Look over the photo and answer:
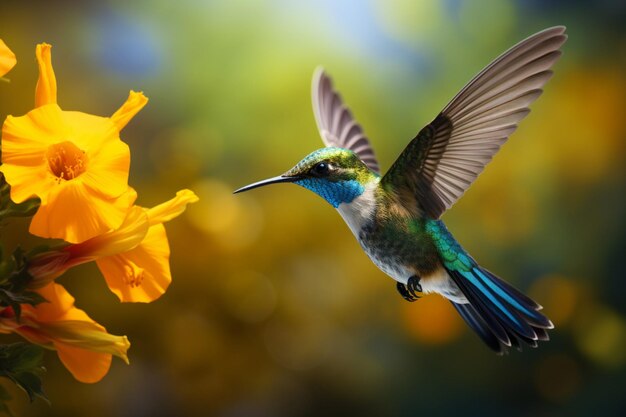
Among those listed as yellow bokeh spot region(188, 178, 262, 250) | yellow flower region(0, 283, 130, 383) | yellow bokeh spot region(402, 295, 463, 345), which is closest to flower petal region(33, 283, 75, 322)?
yellow flower region(0, 283, 130, 383)

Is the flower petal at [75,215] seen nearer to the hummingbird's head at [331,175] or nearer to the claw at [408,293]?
the hummingbird's head at [331,175]

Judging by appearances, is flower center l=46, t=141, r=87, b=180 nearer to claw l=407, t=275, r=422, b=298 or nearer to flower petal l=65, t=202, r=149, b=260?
flower petal l=65, t=202, r=149, b=260

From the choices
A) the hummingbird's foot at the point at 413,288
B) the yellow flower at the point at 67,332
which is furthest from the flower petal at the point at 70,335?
the hummingbird's foot at the point at 413,288

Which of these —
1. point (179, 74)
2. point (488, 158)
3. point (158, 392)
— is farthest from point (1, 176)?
point (179, 74)

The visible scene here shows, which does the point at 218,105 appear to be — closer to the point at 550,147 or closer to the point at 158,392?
the point at 158,392

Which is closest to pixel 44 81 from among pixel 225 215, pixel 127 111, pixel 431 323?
pixel 127 111

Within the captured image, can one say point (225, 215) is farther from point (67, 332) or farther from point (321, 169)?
point (67, 332)
